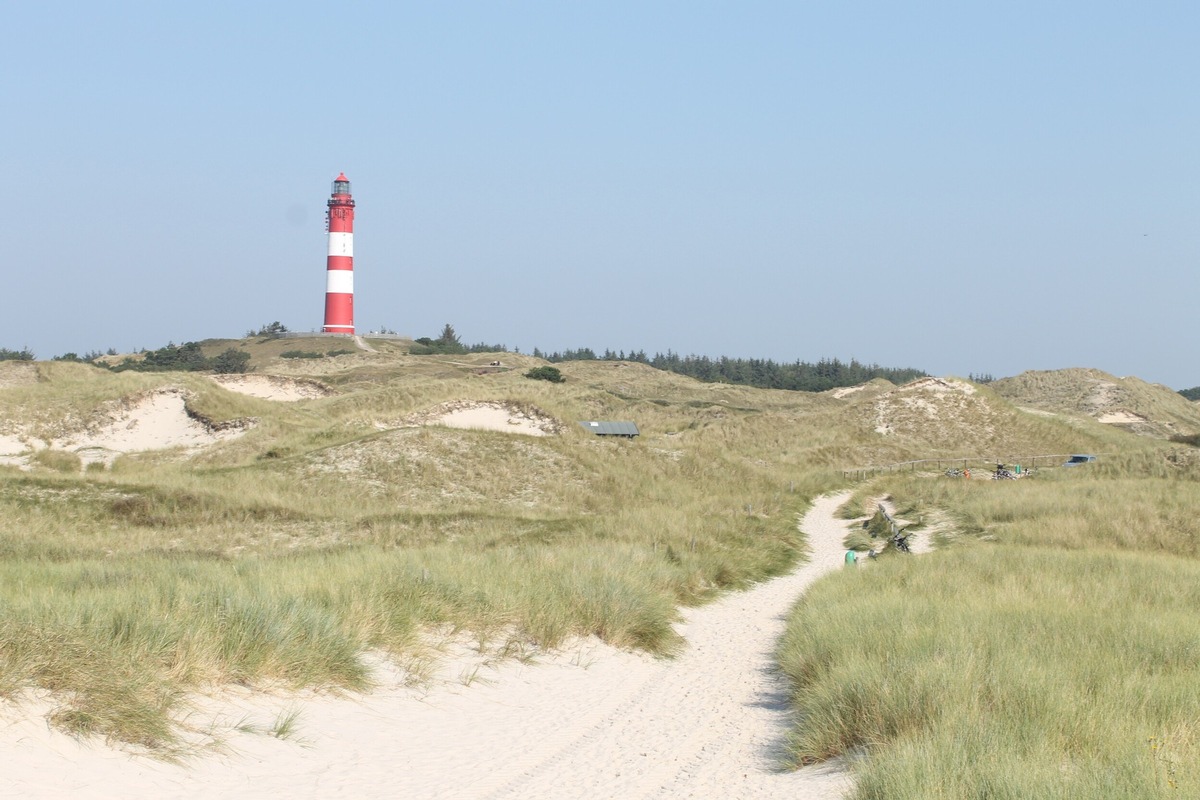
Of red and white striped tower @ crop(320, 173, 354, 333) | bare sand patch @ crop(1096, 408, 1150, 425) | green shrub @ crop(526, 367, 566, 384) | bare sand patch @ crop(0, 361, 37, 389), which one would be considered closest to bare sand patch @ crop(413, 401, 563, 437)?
bare sand patch @ crop(0, 361, 37, 389)

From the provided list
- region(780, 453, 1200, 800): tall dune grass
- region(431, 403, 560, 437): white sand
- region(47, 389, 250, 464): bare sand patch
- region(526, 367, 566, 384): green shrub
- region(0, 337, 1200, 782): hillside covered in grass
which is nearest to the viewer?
region(780, 453, 1200, 800): tall dune grass

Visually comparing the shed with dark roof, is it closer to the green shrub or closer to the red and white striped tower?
the green shrub

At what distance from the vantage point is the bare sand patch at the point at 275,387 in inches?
2387

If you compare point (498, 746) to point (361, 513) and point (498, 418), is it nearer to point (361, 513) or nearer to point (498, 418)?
point (361, 513)

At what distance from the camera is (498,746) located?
8.76 metres

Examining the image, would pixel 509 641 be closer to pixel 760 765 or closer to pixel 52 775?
pixel 760 765

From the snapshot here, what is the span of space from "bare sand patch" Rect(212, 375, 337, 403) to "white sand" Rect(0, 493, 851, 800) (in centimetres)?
5210

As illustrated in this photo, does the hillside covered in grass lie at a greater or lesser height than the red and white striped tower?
lesser

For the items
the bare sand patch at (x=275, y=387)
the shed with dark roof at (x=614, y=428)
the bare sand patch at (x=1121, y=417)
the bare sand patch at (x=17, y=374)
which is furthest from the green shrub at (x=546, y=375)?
the bare sand patch at (x=1121, y=417)

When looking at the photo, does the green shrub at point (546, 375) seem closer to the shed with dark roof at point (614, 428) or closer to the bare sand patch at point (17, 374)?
the shed with dark roof at point (614, 428)

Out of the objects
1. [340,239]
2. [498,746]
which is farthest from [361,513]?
[340,239]

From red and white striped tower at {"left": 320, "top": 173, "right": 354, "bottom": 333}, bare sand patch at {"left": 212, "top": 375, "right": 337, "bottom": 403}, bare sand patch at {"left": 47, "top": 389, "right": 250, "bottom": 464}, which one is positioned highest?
red and white striped tower at {"left": 320, "top": 173, "right": 354, "bottom": 333}

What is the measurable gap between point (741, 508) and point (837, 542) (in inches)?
159

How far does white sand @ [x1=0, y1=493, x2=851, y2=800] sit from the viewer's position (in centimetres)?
654
